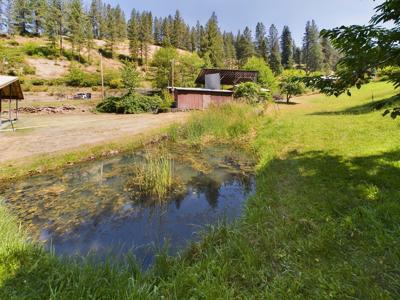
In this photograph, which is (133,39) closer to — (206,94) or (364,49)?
(206,94)

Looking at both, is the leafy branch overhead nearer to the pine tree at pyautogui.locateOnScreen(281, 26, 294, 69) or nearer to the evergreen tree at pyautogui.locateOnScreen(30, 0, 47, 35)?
the pine tree at pyautogui.locateOnScreen(281, 26, 294, 69)

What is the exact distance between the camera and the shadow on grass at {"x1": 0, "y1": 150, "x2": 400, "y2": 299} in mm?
2549

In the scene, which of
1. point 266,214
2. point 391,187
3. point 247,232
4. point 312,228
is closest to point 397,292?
point 312,228

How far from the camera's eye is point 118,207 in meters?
5.70

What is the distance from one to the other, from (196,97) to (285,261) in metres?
26.1


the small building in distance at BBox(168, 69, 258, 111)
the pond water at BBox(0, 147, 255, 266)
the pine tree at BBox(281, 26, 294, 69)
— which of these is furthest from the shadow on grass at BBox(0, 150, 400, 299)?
the pine tree at BBox(281, 26, 294, 69)

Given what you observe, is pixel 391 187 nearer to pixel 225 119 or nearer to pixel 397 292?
pixel 397 292

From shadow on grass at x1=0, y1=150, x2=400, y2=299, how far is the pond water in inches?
28.1

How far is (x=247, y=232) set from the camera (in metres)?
3.94

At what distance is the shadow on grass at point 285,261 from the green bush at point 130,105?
22.5m

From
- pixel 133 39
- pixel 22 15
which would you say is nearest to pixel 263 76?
pixel 133 39

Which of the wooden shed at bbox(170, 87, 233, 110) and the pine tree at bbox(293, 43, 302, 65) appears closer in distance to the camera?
the wooden shed at bbox(170, 87, 233, 110)

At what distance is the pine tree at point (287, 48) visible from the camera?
241ft

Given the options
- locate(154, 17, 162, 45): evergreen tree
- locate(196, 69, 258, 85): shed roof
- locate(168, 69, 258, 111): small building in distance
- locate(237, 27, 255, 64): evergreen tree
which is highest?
locate(154, 17, 162, 45): evergreen tree
